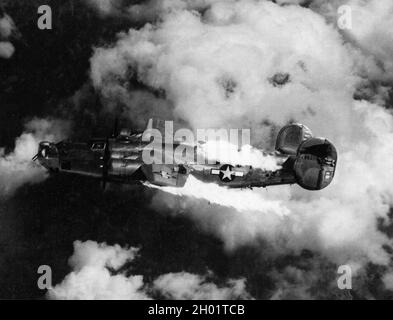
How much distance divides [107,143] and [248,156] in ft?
52.2

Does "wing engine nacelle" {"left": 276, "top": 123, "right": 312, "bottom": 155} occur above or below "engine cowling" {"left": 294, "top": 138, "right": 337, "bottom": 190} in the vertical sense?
above

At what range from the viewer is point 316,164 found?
44.6 m

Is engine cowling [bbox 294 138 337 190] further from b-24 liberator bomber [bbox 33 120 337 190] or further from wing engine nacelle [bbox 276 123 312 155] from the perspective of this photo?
wing engine nacelle [bbox 276 123 312 155]

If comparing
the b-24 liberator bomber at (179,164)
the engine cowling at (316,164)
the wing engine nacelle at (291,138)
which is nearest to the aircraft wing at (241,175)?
the b-24 liberator bomber at (179,164)

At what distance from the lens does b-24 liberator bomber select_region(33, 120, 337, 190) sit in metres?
44.9

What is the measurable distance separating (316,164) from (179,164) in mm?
14774

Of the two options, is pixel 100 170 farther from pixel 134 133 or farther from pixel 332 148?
pixel 332 148

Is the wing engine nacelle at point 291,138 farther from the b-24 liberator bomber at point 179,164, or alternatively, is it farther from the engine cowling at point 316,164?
the engine cowling at point 316,164

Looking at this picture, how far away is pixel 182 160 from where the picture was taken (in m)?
47.0

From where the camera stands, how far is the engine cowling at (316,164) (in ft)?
145

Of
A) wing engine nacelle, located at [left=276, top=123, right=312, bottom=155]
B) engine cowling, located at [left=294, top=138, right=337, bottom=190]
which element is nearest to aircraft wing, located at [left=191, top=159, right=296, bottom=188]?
wing engine nacelle, located at [left=276, top=123, right=312, bottom=155]

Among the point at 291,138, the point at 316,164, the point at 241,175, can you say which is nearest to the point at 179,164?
the point at 241,175
